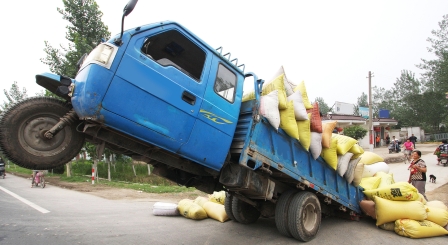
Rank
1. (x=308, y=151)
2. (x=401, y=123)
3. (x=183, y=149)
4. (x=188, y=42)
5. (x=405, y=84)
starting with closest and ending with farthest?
(x=183, y=149), (x=188, y=42), (x=308, y=151), (x=401, y=123), (x=405, y=84)

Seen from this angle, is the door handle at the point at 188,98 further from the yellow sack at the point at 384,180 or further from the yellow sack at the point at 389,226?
the yellow sack at the point at 384,180

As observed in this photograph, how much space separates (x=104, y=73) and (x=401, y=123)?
165 ft

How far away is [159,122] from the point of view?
3197mm

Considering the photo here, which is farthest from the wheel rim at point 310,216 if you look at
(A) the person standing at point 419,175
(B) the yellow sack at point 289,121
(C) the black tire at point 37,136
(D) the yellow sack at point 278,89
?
(C) the black tire at point 37,136

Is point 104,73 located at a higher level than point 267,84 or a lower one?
lower

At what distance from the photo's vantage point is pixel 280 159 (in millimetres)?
4273

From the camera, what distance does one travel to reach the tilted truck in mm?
2949

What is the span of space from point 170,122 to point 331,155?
3.02 metres

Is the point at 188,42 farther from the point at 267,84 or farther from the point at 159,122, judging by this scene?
the point at 267,84

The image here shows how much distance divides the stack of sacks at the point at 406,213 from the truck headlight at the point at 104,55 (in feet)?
16.1

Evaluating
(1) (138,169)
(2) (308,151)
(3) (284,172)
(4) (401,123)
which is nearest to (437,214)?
(2) (308,151)

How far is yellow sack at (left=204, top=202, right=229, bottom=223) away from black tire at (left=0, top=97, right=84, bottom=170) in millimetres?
3413

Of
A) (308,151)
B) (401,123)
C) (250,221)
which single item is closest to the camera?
(308,151)

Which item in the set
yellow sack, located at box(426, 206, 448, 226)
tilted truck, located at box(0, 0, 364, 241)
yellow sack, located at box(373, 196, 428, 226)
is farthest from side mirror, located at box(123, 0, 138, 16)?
yellow sack, located at box(426, 206, 448, 226)
